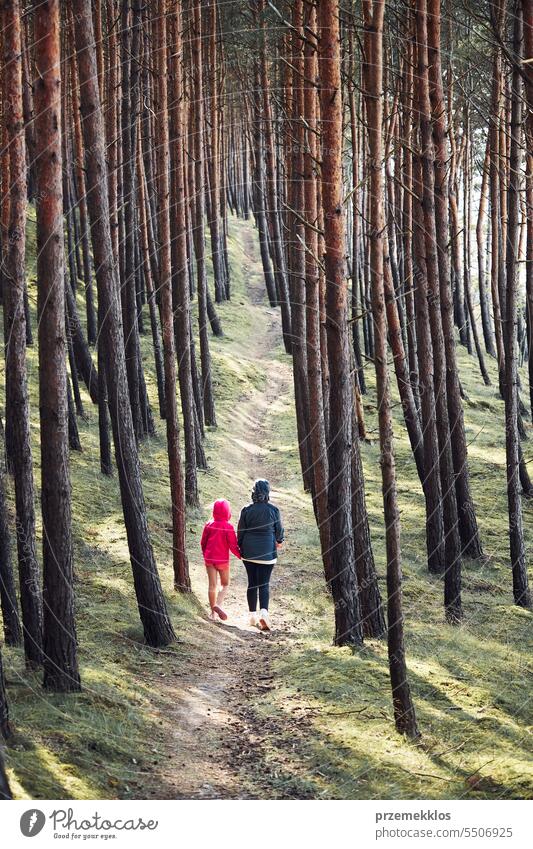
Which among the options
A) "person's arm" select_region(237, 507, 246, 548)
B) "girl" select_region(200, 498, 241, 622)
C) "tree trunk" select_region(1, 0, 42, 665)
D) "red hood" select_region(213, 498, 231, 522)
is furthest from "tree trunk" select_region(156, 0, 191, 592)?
"tree trunk" select_region(1, 0, 42, 665)

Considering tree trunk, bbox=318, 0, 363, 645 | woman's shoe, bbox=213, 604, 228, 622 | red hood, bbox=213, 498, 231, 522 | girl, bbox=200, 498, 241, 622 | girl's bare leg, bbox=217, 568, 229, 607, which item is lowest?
woman's shoe, bbox=213, 604, 228, 622

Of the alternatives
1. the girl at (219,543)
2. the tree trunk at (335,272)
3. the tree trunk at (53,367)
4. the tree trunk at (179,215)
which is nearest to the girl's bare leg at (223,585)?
the girl at (219,543)

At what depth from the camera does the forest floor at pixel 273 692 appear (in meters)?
8.61

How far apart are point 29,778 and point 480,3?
18919mm

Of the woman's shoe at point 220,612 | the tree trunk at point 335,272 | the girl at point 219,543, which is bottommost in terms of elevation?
the woman's shoe at point 220,612

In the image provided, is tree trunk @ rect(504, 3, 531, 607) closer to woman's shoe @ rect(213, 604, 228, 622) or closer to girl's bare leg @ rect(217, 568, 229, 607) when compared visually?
girl's bare leg @ rect(217, 568, 229, 607)

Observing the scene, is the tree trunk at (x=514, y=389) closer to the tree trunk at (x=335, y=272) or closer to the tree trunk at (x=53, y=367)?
the tree trunk at (x=335, y=272)

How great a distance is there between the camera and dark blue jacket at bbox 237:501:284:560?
509 inches

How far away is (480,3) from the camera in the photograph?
68.6 feet
